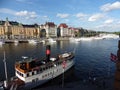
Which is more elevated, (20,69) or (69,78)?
(20,69)

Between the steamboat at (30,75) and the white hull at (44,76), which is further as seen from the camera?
the white hull at (44,76)

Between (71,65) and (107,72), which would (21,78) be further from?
(107,72)

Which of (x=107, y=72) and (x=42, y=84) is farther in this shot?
(x=107, y=72)

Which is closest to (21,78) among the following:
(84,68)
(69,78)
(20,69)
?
(20,69)

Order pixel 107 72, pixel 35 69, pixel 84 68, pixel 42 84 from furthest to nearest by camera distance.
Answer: pixel 84 68
pixel 107 72
pixel 42 84
pixel 35 69

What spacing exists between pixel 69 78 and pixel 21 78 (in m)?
18.3

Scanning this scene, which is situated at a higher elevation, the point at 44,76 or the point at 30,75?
the point at 30,75

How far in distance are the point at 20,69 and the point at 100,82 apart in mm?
18935

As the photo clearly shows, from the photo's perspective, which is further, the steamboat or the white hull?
the white hull

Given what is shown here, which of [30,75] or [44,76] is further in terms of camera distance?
[44,76]

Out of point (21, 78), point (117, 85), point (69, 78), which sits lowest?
point (69, 78)

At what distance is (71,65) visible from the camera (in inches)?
2608

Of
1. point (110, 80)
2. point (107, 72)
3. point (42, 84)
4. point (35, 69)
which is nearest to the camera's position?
point (110, 80)

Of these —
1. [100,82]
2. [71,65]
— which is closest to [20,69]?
[100,82]
